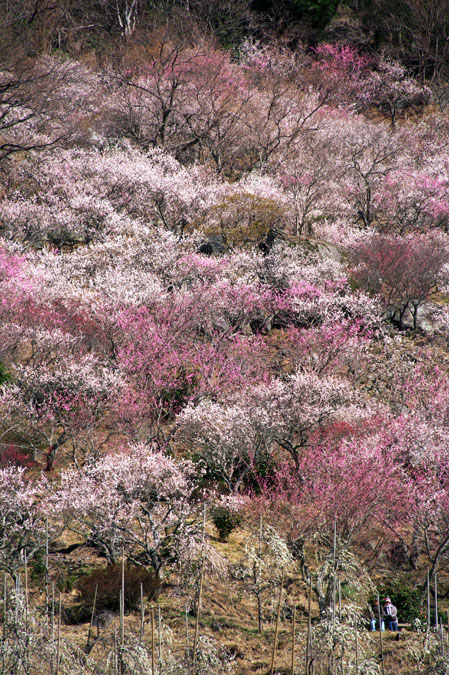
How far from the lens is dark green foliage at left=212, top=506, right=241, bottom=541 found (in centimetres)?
1552

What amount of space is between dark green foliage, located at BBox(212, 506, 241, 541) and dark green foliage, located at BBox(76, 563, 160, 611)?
300 cm

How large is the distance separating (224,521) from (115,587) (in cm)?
395

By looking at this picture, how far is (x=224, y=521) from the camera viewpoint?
51.6 feet

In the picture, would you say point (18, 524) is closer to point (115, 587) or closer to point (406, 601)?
point (115, 587)

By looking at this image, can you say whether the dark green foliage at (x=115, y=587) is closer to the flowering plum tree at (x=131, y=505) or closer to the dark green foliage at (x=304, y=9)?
the flowering plum tree at (x=131, y=505)

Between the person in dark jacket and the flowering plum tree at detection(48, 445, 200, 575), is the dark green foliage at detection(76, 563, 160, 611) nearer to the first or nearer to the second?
the flowering plum tree at detection(48, 445, 200, 575)

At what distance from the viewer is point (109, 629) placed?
11.3 m

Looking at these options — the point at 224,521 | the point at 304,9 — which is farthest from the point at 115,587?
the point at 304,9

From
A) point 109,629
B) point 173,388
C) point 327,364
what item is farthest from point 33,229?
point 109,629

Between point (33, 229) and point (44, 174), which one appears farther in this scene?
point (44, 174)

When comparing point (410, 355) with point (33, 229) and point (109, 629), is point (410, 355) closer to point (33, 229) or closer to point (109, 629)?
point (109, 629)

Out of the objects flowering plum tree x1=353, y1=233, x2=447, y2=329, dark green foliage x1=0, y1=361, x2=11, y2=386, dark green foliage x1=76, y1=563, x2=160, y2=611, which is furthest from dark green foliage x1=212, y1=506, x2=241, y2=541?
flowering plum tree x1=353, y1=233, x2=447, y2=329

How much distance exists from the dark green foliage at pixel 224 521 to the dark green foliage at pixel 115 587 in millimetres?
3002

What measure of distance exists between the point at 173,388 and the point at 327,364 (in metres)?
5.37
